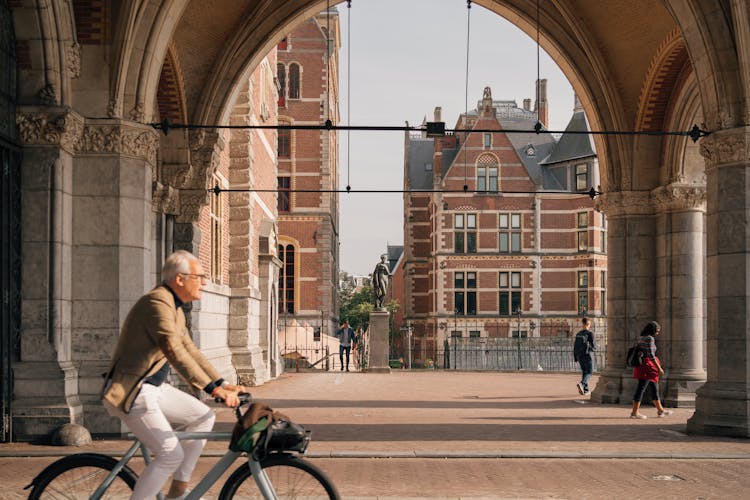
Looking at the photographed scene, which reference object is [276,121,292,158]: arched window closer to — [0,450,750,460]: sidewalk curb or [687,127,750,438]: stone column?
[687,127,750,438]: stone column

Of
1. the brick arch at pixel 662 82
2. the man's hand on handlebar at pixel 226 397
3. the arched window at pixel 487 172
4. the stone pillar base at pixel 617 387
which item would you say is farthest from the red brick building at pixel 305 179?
the man's hand on handlebar at pixel 226 397

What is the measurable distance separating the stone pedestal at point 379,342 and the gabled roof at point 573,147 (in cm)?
2521

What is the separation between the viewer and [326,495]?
15.7ft

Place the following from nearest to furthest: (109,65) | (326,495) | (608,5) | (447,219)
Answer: (326,495), (109,65), (608,5), (447,219)

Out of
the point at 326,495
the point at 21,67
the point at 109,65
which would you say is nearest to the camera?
the point at 326,495

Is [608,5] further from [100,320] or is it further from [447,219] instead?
[447,219]

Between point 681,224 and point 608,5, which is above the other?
point 608,5

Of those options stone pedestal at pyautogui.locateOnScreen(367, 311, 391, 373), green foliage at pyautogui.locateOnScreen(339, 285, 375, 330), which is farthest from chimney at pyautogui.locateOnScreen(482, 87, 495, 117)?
green foliage at pyautogui.locateOnScreen(339, 285, 375, 330)

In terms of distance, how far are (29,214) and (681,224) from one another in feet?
35.4

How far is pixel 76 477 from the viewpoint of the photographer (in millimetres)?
5105

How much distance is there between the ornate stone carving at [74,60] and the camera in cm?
1121

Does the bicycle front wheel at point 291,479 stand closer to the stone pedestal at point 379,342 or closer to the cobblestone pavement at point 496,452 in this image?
the cobblestone pavement at point 496,452

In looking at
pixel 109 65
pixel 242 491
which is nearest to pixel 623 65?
pixel 109 65

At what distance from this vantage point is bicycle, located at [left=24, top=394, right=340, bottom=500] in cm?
480
